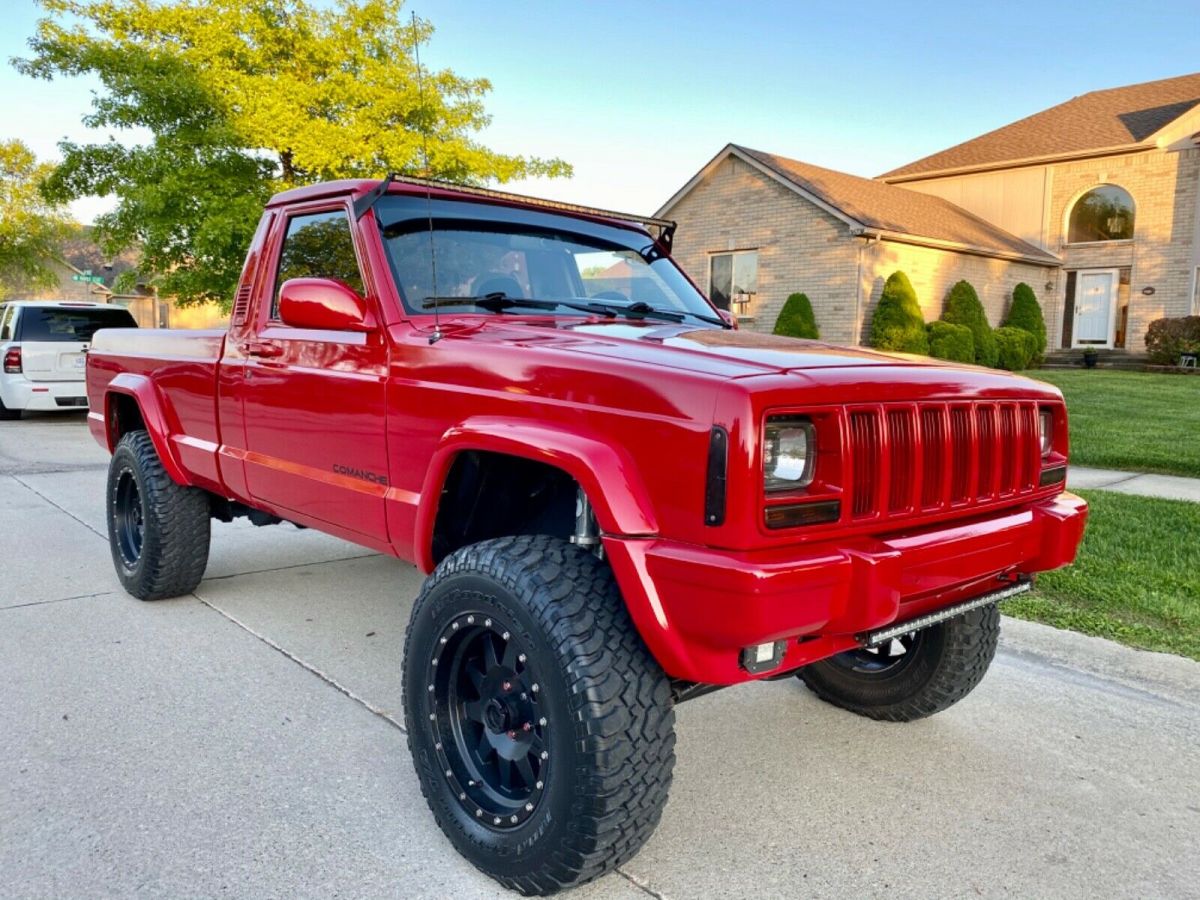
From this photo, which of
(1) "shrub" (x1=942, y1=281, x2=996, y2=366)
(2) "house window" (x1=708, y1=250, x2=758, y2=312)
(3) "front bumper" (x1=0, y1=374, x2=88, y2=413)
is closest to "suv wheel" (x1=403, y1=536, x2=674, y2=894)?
(3) "front bumper" (x1=0, y1=374, x2=88, y2=413)

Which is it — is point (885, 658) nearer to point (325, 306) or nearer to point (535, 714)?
point (535, 714)

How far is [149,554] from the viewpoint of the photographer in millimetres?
4543

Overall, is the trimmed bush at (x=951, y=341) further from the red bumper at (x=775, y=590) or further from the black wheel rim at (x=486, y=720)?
the black wheel rim at (x=486, y=720)

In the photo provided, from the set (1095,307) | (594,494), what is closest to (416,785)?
(594,494)

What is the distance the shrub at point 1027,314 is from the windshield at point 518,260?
20.9 metres

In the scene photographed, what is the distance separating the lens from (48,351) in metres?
12.8

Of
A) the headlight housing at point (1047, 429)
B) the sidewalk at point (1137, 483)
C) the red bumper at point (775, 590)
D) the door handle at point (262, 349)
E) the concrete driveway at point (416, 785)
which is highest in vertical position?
the door handle at point (262, 349)

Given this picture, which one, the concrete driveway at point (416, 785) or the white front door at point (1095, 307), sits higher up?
the white front door at point (1095, 307)

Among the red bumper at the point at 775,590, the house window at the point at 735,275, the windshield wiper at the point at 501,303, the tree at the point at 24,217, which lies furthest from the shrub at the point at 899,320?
the tree at the point at 24,217

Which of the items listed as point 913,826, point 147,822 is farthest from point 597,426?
point 147,822

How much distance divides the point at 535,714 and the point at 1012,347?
21070 millimetres

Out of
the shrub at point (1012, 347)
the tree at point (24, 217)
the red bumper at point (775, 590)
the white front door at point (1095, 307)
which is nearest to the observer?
the red bumper at point (775, 590)

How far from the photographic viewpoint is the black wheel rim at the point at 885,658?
333 centimetres

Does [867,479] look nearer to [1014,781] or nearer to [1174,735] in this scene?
[1014,781]
